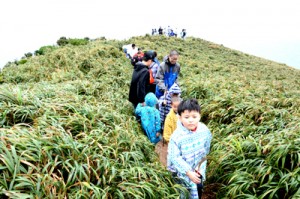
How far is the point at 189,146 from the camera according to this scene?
3.19m

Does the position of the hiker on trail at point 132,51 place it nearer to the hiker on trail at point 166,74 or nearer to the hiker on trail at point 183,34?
the hiker on trail at point 166,74

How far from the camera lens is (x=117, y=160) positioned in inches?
141

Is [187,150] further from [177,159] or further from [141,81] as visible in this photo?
[141,81]

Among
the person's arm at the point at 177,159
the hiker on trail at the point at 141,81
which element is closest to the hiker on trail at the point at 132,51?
the hiker on trail at the point at 141,81

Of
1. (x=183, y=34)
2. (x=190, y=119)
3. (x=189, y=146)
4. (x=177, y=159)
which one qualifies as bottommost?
(x=177, y=159)

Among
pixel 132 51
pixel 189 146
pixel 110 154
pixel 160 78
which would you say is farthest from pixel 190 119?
pixel 132 51

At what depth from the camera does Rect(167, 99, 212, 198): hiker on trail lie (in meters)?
3.13

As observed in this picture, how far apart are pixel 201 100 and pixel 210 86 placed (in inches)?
42.5

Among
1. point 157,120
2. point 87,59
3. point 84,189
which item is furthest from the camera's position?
point 87,59

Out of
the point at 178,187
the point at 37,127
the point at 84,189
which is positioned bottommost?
the point at 178,187

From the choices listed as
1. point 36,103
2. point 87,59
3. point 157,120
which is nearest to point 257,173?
point 157,120

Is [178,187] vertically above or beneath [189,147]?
beneath

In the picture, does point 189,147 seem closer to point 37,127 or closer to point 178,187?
point 178,187

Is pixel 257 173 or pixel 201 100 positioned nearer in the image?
pixel 257 173
